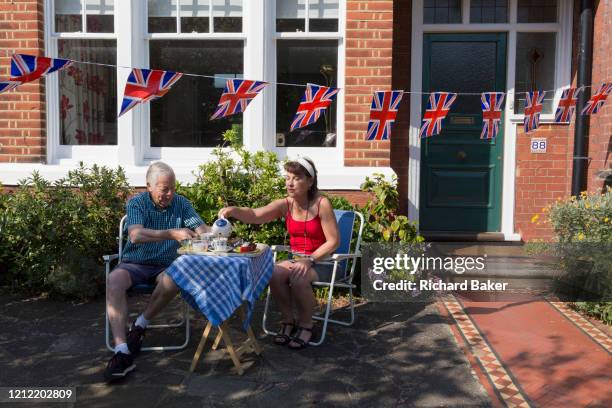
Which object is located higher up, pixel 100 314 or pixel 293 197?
pixel 293 197

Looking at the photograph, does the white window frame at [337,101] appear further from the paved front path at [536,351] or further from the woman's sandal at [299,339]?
the woman's sandal at [299,339]

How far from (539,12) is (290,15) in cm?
294

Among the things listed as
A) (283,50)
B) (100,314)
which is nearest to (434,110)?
(283,50)

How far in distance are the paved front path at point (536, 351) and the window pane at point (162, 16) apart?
390cm

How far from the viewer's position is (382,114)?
545 centimetres

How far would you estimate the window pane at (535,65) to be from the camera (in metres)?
6.89

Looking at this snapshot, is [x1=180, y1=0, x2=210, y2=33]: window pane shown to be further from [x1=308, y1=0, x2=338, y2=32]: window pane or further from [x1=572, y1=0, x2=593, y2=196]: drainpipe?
[x1=572, y1=0, x2=593, y2=196]: drainpipe

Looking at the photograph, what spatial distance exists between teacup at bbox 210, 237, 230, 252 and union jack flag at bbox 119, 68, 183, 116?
152 cm

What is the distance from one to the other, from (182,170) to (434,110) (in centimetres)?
256

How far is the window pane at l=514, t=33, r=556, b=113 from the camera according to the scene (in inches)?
271

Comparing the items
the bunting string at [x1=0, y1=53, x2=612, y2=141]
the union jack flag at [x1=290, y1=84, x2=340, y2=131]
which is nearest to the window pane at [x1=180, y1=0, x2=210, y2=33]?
the bunting string at [x1=0, y1=53, x2=612, y2=141]

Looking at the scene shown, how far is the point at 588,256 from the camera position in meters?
5.19

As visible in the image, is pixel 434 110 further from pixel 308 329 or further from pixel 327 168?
pixel 308 329

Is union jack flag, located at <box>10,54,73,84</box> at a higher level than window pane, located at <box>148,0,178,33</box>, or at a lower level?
lower
